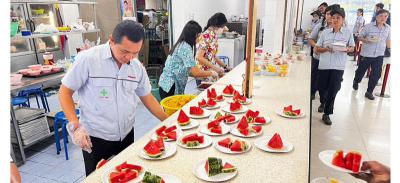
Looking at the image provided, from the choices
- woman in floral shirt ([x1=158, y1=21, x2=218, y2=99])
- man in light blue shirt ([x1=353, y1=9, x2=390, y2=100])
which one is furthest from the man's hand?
man in light blue shirt ([x1=353, y1=9, x2=390, y2=100])

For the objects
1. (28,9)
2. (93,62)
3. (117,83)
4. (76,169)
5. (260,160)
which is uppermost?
(28,9)

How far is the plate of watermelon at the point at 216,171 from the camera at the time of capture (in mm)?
1335

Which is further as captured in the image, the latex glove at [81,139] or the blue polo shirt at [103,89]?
the blue polo shirt at [103,89]

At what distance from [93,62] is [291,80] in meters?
2.47

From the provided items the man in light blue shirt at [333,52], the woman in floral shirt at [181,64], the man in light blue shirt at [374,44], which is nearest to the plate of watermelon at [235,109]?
the woman in floral shirt at [181,64]

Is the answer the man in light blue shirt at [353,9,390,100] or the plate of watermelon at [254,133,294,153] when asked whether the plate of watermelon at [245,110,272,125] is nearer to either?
the plate of watermelon at [254,133,294,153]

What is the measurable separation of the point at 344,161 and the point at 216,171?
0.67 m

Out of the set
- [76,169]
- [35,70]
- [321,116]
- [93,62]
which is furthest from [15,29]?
[321,116]

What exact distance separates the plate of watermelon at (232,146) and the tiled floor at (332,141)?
1153 millimetres

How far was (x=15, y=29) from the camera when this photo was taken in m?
3.70

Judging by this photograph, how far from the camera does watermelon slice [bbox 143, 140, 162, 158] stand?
1.53 meters

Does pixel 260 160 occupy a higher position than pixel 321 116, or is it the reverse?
pixel 260 160

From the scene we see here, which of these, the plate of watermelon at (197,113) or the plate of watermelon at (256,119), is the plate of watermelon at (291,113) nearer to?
the plate of watermelon at (256,119)
